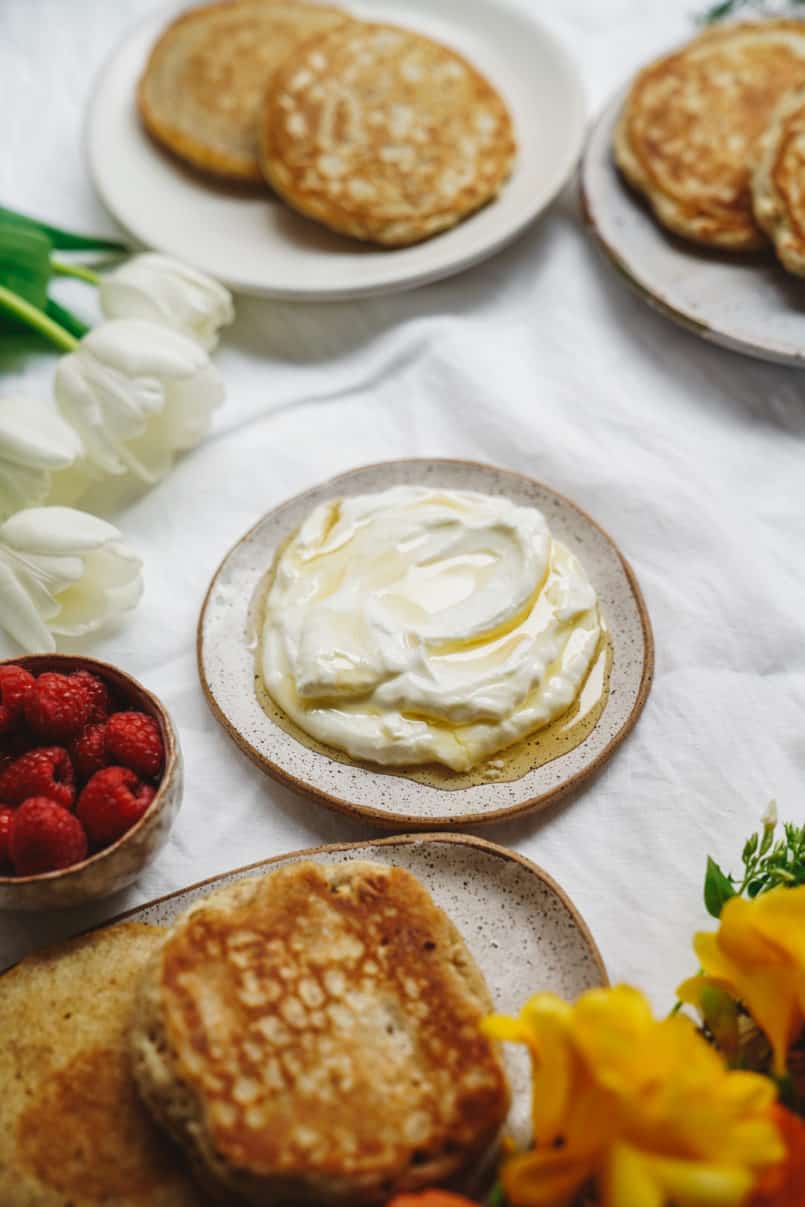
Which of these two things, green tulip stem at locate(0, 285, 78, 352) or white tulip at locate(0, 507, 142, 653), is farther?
green tulip stem at locate(0, 285, 78, 352)

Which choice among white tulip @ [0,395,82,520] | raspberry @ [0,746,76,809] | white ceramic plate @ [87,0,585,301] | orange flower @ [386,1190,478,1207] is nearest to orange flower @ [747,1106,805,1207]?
orange flower @ [386,1190,478,1207]

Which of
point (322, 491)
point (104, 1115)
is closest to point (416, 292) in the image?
point (322, 491)

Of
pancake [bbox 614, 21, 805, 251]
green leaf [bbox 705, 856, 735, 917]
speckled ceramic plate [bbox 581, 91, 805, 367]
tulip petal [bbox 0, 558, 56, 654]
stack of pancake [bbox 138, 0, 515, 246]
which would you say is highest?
pancake [bbox 614, 21, 805, 251]

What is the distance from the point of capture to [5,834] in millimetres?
1383

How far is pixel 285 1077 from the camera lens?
1215 mm

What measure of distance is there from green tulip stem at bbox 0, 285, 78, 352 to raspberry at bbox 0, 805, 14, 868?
947mm

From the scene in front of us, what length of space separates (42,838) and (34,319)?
42.2 inches

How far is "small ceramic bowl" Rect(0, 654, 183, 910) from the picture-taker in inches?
54.1

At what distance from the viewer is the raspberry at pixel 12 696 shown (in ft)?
4.83

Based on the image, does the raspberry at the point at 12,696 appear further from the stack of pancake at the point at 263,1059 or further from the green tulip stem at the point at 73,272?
the green tulip stem at the point at 73,272

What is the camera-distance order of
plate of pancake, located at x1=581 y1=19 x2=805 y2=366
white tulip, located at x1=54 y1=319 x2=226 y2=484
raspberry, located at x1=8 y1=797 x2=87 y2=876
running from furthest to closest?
plate of pancake, located at x1=581 y1=19 x2=805 y2=366, white tulip, located at x1=54 y1=319 x2=226 y2=484, raspberry, located at x1=8 y1=797 x2=87 y2=876

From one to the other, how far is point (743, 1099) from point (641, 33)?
8.50 ft

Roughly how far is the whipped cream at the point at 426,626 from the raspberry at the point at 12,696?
1.19 feet

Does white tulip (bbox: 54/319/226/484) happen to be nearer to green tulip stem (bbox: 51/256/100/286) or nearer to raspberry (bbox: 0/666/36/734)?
green tulip stem (bbox: 51/256/100/286)
